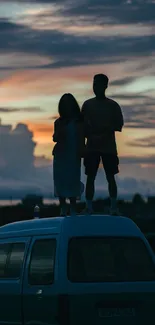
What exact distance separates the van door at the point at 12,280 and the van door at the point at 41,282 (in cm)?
18

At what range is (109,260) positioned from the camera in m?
14.0

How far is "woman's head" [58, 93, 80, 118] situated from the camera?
1567cm

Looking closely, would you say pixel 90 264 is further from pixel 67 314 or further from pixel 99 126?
pixel 99 126

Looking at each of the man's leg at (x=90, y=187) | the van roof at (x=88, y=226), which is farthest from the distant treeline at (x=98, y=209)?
the van roof at (x=88, y=226)

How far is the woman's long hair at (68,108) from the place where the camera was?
1567cm

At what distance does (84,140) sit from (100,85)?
0.78 meters

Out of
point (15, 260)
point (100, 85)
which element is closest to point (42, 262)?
point (15, 260)

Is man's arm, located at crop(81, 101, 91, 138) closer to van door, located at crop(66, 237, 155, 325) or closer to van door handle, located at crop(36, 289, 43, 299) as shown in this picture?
van door, located at crop(66, 237, 155, 325)

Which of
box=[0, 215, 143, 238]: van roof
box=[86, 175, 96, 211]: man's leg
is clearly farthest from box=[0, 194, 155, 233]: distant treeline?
box=[0, 215, 143, 238]: van roof

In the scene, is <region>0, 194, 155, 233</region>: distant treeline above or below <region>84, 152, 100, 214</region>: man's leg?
below

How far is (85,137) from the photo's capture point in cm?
1580

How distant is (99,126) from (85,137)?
0.23 m

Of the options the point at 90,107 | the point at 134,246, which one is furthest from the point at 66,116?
the point at 134,246

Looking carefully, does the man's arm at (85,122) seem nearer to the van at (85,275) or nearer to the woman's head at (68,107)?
the woman's head at (68,107)
